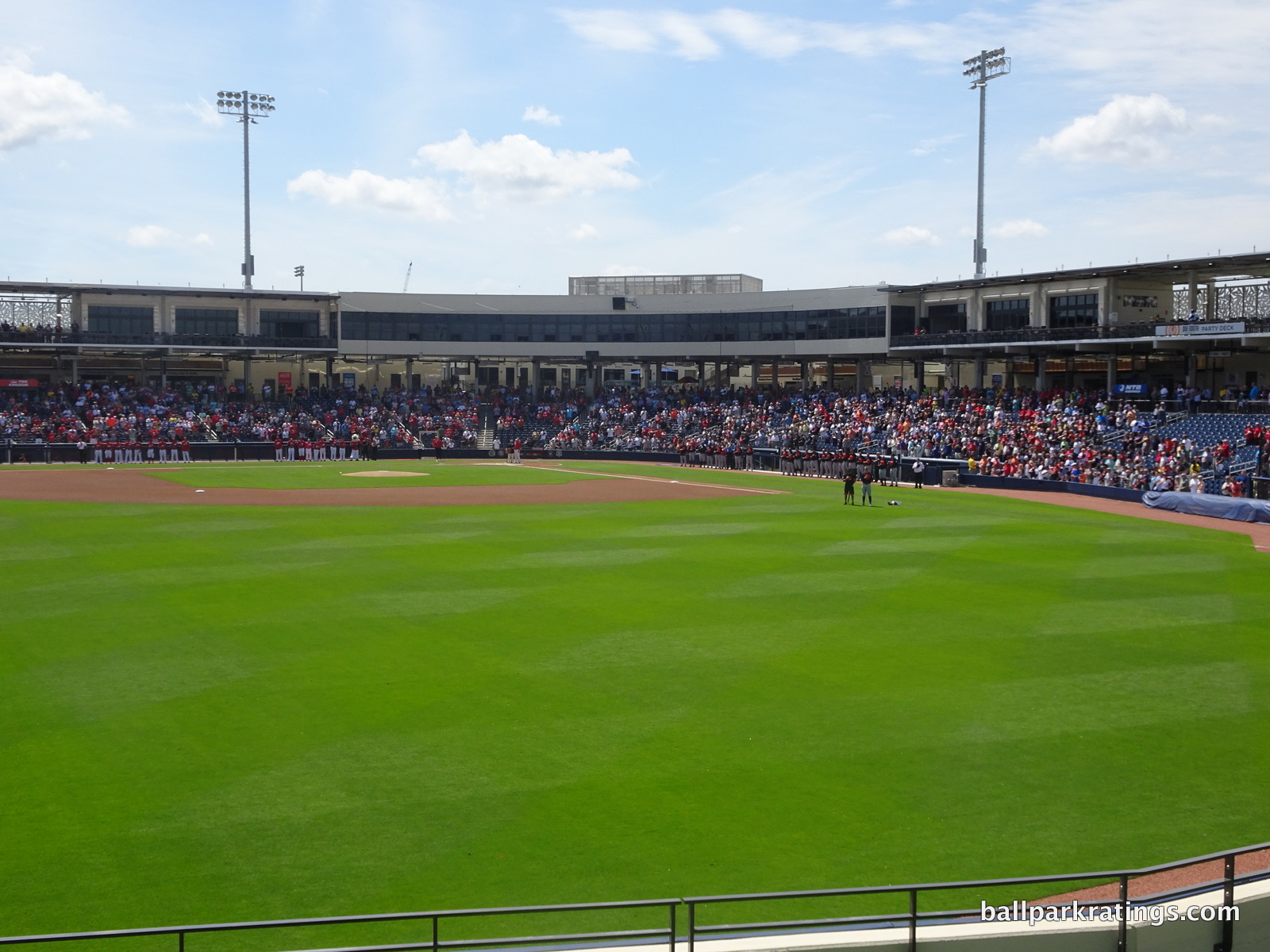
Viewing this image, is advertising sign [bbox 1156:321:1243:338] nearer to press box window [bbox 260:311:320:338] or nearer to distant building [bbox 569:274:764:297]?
distant building [bbox 569:274:764:297]

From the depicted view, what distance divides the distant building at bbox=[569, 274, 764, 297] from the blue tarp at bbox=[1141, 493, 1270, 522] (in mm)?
51576

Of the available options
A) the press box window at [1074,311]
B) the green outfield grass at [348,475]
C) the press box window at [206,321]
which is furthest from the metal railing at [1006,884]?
the press box window at [206,321]

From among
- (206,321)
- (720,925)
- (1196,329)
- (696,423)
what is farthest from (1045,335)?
(720,925)

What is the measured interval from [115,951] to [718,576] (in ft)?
56.6

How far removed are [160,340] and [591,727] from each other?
71.2m

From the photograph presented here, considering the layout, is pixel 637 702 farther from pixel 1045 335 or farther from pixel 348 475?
pixel 1045 335

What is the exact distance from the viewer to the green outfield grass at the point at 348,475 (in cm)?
5122

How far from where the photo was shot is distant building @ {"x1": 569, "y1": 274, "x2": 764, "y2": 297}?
91.1 metres

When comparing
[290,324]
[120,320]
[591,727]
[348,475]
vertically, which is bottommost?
[591,727]

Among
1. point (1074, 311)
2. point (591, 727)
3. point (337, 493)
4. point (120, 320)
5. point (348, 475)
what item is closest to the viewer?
point (591, 727)

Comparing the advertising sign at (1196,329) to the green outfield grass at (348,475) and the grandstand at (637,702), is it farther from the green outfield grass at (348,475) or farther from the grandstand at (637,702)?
the green outfield grass at (348,475)

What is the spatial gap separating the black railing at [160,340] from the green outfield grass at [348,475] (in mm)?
14687

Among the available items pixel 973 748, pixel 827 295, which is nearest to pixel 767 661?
pixel 973 748

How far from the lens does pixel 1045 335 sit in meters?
61.1
